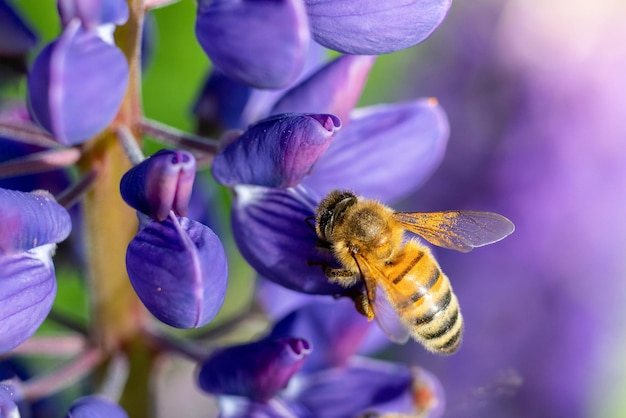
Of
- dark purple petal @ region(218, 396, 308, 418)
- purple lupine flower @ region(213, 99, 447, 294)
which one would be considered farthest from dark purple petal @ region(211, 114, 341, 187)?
dark purple petal @ region(218, 396, 308, 418)

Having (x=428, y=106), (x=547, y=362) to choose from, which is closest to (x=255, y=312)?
(x=428, y=106)

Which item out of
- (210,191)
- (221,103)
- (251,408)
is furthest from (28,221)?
(210,191)

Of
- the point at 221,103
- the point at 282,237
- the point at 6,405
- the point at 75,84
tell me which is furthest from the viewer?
the point at 221,103

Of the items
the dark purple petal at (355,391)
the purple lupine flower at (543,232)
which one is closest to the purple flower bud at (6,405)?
the dark purple petal at (355,391)

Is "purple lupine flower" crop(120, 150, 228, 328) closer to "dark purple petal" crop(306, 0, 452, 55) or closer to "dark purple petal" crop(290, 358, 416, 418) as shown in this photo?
"dark purple petal" crop(306, 0, 452, 55)

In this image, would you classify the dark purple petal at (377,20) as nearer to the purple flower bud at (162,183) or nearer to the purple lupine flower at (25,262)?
the purple flower bud at (162,183)

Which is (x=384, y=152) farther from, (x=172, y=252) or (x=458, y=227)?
(x=172, y=252)

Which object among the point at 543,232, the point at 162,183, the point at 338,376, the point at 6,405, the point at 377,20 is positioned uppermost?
the point at 377,20
